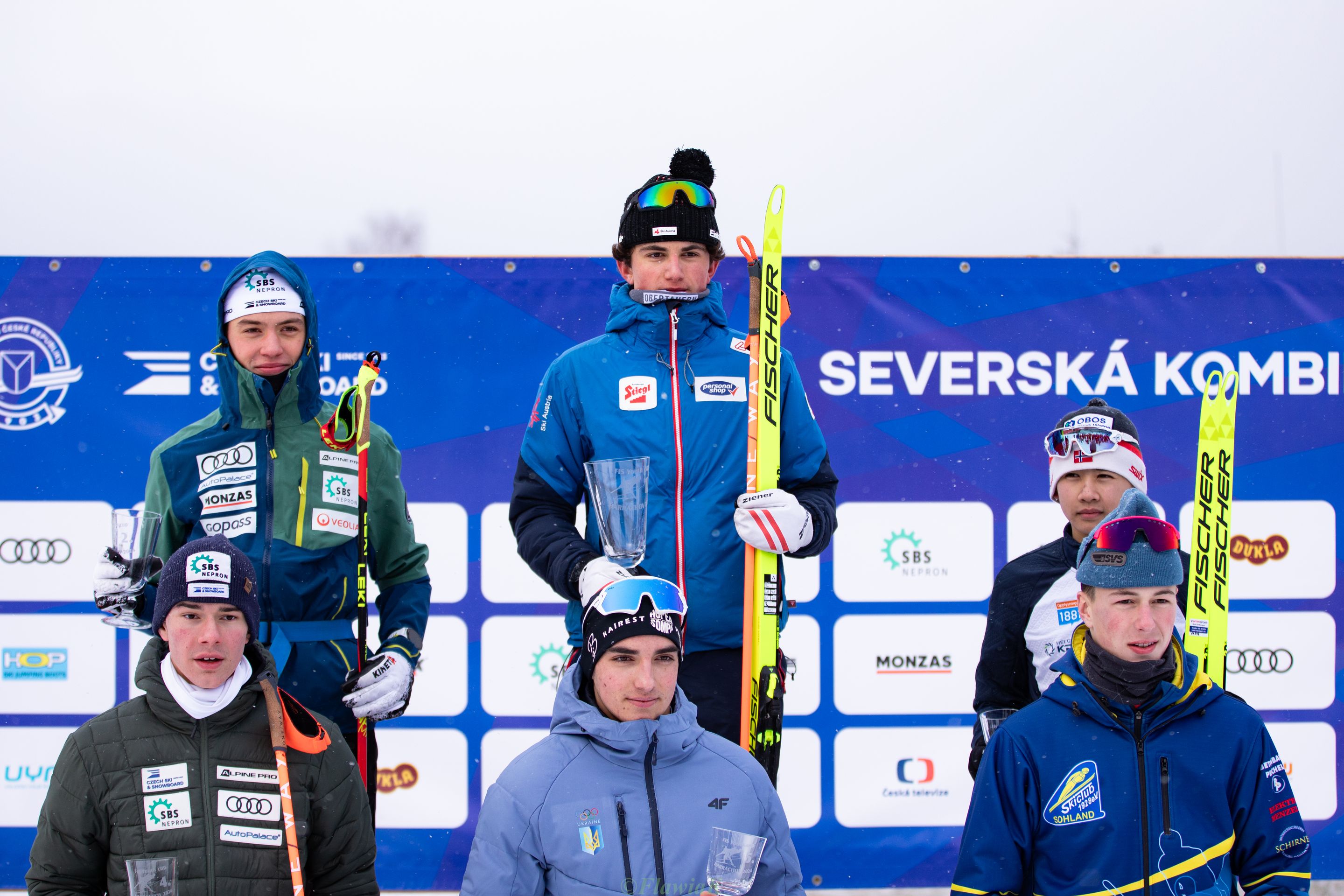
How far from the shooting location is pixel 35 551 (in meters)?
4.09

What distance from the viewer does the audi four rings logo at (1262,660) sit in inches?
164

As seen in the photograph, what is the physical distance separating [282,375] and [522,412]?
1.69 meters

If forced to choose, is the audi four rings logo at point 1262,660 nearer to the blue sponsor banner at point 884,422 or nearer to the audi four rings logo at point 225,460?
the blue sponsor banner at point 884,422

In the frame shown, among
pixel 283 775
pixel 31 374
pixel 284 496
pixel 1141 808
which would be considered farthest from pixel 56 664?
pixel 1141 808

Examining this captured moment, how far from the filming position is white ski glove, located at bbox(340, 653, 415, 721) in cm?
245

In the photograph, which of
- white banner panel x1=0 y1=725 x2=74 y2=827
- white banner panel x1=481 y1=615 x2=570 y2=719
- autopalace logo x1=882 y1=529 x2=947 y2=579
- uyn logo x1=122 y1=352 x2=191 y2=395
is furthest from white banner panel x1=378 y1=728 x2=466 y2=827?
autopalace logo x1=882 y1=529 x2=947 y2=579

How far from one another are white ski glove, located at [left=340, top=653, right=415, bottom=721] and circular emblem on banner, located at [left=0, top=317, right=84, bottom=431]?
2.30 meters

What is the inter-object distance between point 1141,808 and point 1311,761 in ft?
8.52

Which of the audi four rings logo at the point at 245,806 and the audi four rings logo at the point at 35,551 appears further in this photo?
the audi four rings logo at the point at 35,551

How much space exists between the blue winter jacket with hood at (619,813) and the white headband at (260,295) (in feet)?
3.70

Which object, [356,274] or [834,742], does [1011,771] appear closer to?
[834,742]

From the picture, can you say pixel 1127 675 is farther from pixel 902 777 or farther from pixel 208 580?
pixel 902 777

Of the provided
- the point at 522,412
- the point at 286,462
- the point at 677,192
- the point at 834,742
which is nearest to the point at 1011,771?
the point at 677,192

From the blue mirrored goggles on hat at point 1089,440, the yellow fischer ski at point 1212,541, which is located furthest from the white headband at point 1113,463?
the yellow fischer ski at point 1212,541
